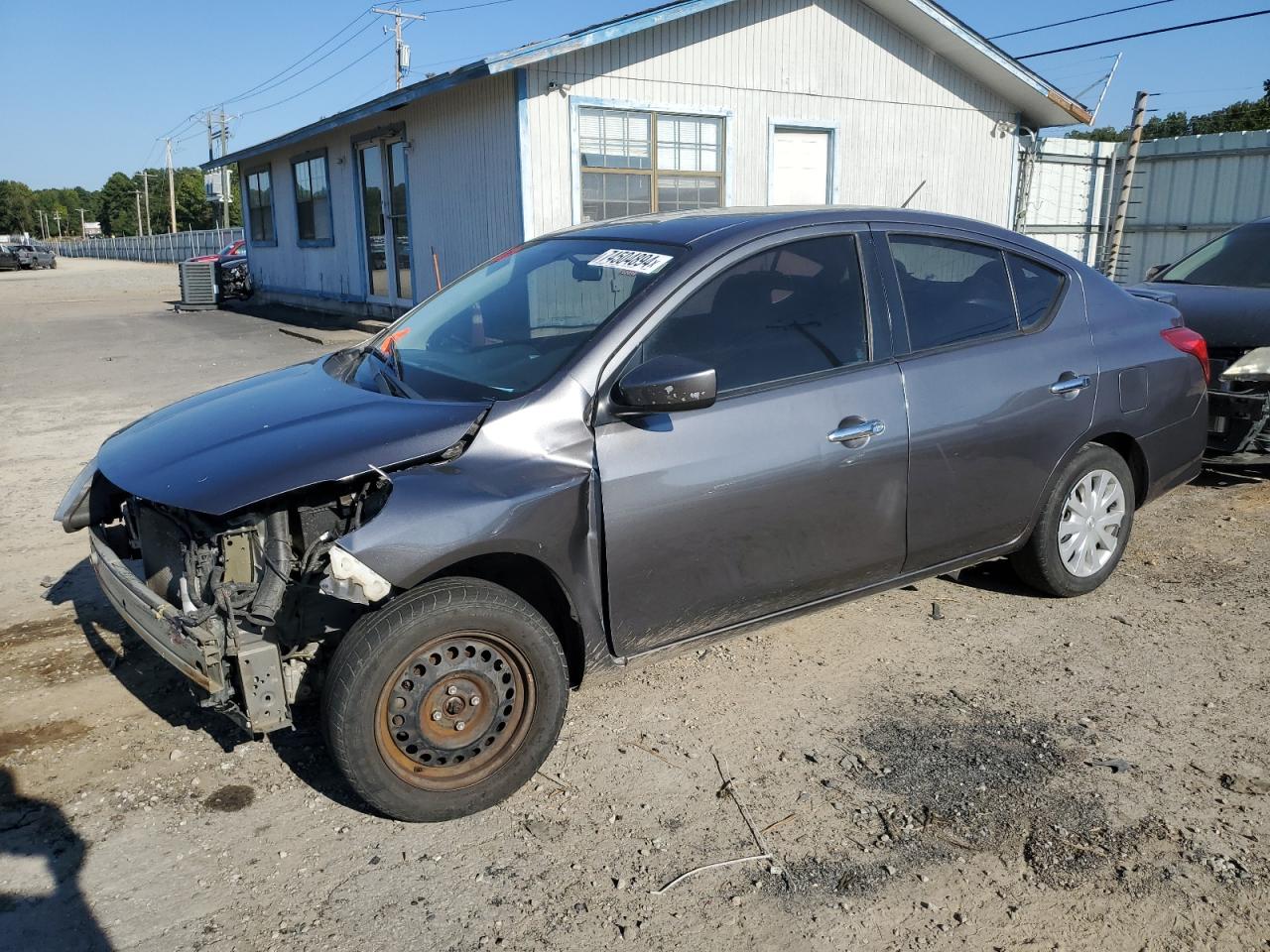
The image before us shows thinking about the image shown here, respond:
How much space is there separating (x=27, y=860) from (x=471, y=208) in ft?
38.6

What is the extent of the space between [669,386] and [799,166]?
41.0ft

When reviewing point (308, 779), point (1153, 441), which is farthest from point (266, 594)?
point (1153, 441)

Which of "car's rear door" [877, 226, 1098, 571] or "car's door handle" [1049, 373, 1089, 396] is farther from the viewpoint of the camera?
"car's door handle" [1049, 373, 1089, 396]

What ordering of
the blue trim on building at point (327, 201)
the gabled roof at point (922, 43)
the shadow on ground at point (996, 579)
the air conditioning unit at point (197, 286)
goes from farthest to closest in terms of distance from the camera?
the air conditioning unit at point (197, 286), the blue trim on building at point (327, 201), the gabled roof at point (922, 43), the shadow on ground at point (996, 579)

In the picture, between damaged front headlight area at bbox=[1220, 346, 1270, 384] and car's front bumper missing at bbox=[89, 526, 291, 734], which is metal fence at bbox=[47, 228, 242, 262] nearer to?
damaged front headlight area at bbox=[1220, 346, 1270, 384]

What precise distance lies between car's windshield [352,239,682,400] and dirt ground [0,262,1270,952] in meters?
1.31

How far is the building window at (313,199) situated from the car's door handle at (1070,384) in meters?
16.8

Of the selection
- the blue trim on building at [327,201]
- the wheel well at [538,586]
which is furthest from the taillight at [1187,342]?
the blue trim on building at [327,201]

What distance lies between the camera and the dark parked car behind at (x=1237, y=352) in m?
5.90

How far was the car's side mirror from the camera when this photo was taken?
3109mm

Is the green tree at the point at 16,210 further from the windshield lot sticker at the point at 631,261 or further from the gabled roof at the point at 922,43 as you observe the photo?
the windshield lot sticker at the point at 631,261

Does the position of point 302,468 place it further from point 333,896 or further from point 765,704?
point 765,704

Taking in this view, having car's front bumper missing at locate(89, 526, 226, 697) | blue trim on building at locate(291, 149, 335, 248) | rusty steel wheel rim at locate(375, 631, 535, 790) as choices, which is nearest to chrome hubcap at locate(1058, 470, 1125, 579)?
rusty steel wheel rim at locate(375, 631, 535, 790)

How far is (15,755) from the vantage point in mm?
3469
